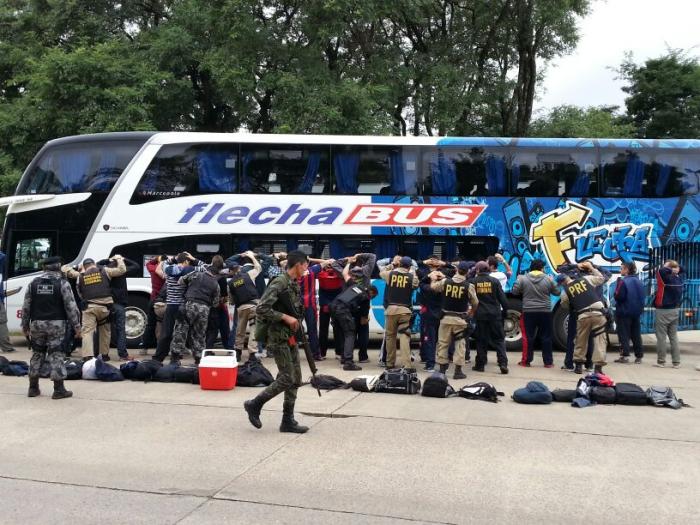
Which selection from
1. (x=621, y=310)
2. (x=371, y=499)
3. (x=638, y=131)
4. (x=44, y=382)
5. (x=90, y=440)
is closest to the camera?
(x=371, y=499)

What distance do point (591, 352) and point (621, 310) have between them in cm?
167

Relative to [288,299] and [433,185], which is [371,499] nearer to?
[288,299]

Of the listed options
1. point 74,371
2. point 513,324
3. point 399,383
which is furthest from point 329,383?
point 513,324

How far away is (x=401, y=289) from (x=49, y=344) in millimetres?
4911

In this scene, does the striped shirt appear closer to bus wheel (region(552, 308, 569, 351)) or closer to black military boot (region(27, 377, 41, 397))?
black military boot (region(27, 377, 41, 397))

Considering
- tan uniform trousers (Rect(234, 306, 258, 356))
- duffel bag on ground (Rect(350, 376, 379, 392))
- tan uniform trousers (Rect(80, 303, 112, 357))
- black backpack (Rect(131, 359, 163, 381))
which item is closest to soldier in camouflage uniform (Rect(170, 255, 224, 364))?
tan uniform trousers (Rect(234, 306, 258, 356))

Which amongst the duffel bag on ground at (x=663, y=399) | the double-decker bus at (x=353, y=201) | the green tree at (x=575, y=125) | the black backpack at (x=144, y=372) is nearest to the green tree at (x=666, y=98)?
the green tree at (x=575, y=125)

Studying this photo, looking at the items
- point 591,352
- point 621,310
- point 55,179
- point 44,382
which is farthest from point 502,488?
point 55,179

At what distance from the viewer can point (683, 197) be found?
1284 centimetres

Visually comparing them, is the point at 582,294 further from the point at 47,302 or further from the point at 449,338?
the point at 47,302

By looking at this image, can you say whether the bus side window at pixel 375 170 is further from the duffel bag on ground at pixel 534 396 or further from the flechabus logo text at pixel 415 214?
the duffel bag on ground at pixel 534 396

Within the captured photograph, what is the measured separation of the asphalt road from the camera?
4.91 meters

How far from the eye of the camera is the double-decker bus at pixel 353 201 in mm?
12773

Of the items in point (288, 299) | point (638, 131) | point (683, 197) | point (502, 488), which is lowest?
point (502, 488)
